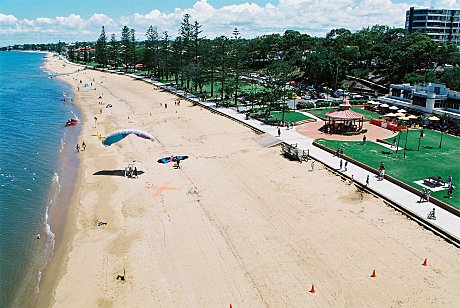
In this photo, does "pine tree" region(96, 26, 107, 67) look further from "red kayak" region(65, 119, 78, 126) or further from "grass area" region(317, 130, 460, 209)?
"grass area" region(317, 130, 460, 209)

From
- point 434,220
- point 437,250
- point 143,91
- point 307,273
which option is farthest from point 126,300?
point 143,91

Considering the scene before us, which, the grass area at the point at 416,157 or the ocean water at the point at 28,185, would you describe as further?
the grass area at the point at 416,157

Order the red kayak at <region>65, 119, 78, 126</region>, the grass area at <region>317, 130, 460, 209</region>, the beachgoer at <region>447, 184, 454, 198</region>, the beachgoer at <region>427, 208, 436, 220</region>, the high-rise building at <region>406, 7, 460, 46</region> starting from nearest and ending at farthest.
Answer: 1. the beachgoer at <region>427, 208, 436, 220</region>
2. the beachgoer at <region>447, 184, 454, 198</region>
3. the grass area at <region>317, 130, 460, 209</region>
4. the red kayak at <region>65, 119, 78, 126</region>
5. the high-rise building at <region>406, 7, 460, 46</region>

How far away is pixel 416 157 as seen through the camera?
104 ft

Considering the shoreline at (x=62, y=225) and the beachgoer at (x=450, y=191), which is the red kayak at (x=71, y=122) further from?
the beachgoer at (x=450, y=191)

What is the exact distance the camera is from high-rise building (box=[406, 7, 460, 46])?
113 meters

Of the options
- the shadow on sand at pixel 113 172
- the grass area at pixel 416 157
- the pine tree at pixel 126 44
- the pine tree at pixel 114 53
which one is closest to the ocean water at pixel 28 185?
the shadow on sand at pixel 113 172

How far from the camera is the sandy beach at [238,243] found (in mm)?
16234

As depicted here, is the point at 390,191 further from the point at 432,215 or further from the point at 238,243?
the point at 238,243

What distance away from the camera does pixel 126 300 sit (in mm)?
16031

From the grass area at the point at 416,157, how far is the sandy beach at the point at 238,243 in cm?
400

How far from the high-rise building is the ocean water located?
100 m

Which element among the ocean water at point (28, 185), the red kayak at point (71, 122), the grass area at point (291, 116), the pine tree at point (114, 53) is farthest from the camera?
the pine tree at point (114, 53)

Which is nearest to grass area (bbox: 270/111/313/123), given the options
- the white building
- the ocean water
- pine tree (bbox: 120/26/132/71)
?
the white building
